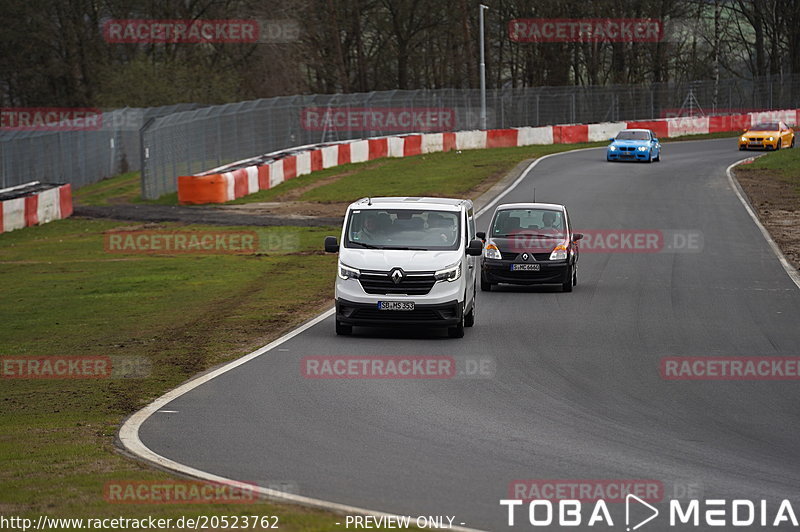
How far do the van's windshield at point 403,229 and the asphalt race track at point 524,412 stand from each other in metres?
1.35

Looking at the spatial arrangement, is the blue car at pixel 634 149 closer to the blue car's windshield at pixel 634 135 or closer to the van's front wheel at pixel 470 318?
the blue car's windshield at pixel 634 135

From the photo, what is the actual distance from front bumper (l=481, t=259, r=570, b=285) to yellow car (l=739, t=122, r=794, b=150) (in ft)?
118

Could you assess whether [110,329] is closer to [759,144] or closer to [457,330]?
[457,330]

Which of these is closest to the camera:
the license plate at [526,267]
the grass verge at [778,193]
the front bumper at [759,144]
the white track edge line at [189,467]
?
the white track edge line at [189,467]

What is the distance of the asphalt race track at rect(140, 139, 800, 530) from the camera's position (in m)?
9.23

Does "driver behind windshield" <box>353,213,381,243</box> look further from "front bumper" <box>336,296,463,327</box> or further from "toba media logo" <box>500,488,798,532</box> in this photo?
"toba media logo" <box>500,488,798,532</box>

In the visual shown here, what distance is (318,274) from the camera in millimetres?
24703

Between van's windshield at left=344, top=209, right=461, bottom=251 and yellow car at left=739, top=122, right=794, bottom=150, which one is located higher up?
yellow car at left=739, top=122, right=794, bottom=150

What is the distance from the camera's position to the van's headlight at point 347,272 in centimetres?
1645

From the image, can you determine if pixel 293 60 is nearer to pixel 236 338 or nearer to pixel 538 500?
pixel 236 338

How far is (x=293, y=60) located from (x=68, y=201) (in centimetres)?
3340

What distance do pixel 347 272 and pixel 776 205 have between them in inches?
877

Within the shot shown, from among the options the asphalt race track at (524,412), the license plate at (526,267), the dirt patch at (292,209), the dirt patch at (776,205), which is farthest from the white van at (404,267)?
the dirt patch at (292,209)

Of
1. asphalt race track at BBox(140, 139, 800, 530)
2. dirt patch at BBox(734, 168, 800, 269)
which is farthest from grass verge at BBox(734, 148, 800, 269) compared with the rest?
asphalt race track at BBox(140, 139, 800, 530)
